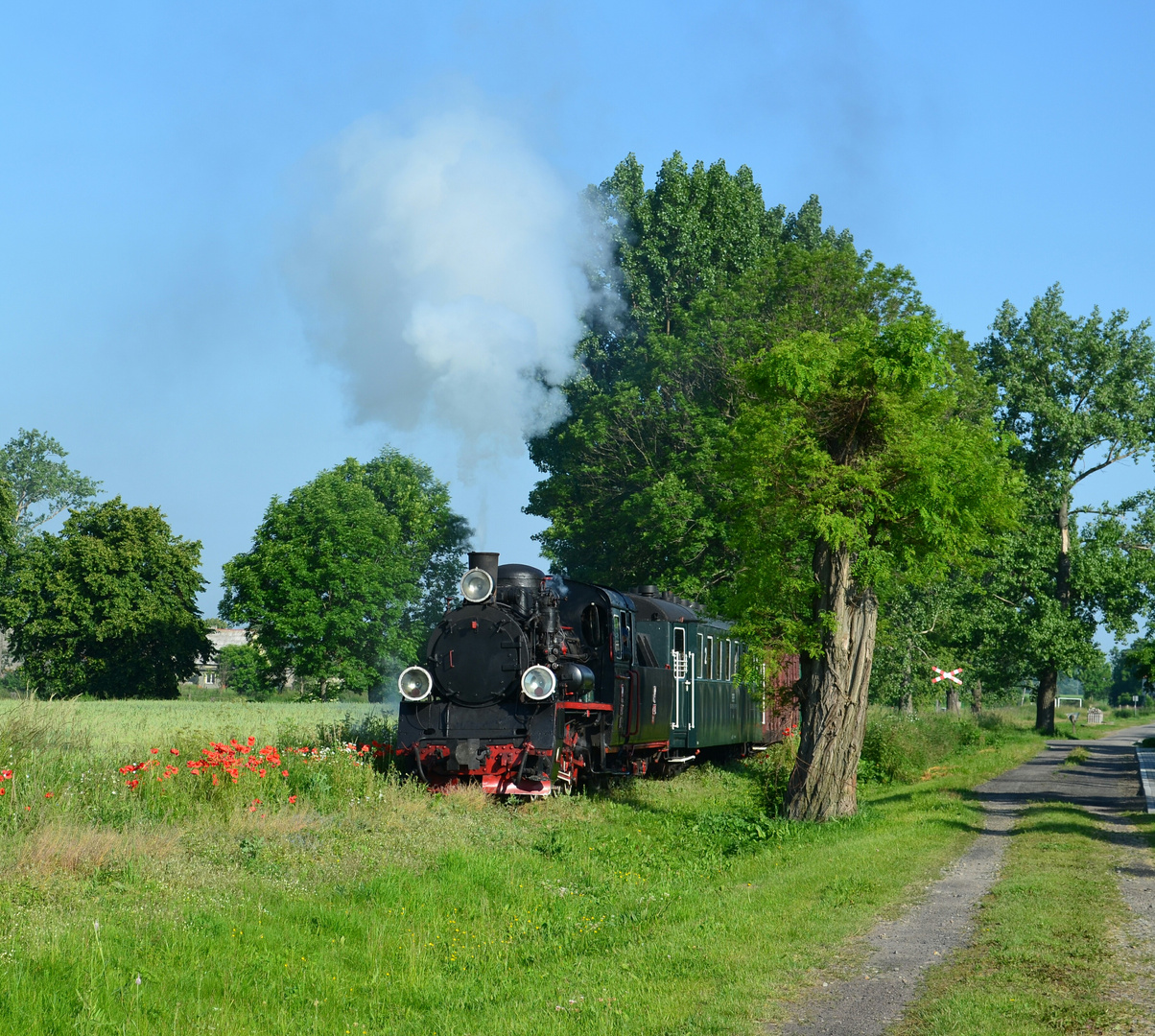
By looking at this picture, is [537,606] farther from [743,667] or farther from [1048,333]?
[1048,333]

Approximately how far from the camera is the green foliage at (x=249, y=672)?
168 ft

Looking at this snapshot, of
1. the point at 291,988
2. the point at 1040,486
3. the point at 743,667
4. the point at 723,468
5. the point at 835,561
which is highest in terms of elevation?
the point at 1040,486

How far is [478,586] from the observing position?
16.4m

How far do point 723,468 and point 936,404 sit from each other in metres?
3.10

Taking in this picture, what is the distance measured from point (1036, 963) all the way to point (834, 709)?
27.8 feet

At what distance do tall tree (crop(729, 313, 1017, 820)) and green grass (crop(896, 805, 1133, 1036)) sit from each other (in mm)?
4350

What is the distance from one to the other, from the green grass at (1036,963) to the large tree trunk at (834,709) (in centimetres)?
400

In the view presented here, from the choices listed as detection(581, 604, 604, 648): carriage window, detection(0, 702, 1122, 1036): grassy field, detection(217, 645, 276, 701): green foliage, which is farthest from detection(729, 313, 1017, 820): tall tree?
detection(217, 645, 276, 701): green foliage

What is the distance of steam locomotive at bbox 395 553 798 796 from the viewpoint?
614 inches

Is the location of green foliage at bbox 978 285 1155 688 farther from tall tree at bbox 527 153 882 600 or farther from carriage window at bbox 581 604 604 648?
carriage window at bbox 581 604 604 648

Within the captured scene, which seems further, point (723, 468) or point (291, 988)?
point (723, 468)

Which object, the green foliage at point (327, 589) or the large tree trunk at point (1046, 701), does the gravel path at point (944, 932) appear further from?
the green foliage at point (327, 589)

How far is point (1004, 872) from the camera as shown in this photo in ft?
38.2

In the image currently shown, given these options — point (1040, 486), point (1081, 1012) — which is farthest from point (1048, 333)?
point (1081, 1012)
